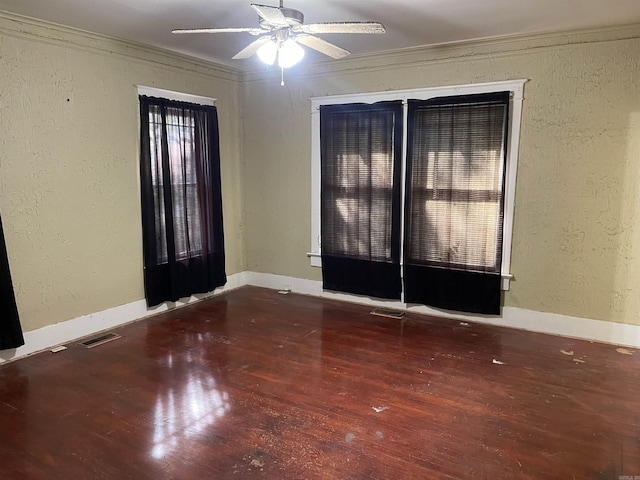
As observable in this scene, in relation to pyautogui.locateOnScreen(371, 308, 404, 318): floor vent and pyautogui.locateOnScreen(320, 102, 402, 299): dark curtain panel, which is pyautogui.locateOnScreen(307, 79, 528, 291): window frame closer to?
pyautogui.locateOnScreen(320, 102, 402, 299): dark curtain panel

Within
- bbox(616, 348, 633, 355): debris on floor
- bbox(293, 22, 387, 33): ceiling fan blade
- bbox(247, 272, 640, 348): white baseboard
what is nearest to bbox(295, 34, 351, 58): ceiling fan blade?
bbox(293, 22, 387, 33): ceiling fan blade

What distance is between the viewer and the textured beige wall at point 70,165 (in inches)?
140

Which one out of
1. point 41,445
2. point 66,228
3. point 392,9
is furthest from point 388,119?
point 41,445

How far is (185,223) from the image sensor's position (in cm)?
488

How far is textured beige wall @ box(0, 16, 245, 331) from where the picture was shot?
3.56m

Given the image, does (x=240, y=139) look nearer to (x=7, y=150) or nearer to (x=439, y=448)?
(x=7, y=150)

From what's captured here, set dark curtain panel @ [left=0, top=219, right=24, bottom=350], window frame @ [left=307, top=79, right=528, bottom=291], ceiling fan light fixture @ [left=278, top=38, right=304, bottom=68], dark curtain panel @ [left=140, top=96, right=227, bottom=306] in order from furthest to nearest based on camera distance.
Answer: dark curtain panel @ [left=140, top=96, right=227, bottom=306]
window frame @ [left=307, top=79, right=528, bottom=291]
dark curtain panel @ [left=0, top=219, right=24, bottom=350]
ceiling fan light fixture @ [left=278, top=38, right=304, bottom=68]

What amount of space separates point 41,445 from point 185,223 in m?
2.71

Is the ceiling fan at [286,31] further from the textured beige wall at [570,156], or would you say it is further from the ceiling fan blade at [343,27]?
the textured beige wall at [570,156]

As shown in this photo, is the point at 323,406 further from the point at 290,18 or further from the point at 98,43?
the point at 98,43

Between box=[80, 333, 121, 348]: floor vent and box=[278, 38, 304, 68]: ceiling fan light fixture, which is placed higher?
box=[278, 38, 304, 68]: ceiling fan light fixture

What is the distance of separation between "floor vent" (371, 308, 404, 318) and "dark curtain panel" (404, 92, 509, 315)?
0.26 meters

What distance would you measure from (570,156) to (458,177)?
959mm

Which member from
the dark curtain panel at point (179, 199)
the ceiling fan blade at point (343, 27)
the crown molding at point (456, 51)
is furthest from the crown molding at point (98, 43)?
the ceiling fan blade at point (343, 27)
